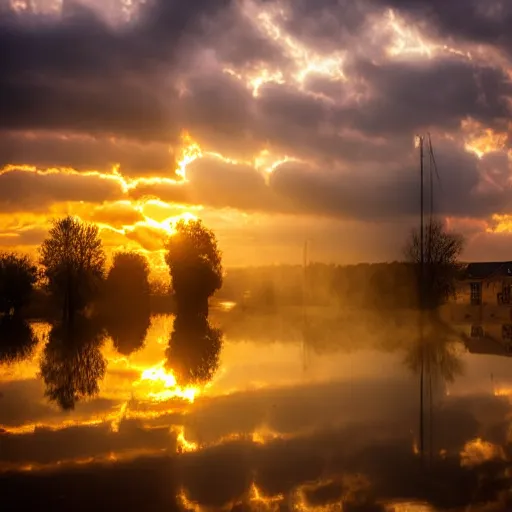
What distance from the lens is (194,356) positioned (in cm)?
3375

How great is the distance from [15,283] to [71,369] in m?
63.5

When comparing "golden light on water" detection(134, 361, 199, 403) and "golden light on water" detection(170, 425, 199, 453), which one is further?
"golden light on water" detection(134, 361, 199, 403)

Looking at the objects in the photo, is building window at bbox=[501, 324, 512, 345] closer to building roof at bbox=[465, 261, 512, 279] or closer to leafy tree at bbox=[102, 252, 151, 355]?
building roof at bbox=[465, 261, 512, 279]

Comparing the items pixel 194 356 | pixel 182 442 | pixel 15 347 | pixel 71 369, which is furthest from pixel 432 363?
pixel 15 347

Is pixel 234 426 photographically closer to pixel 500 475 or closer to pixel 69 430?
pixel 69 430

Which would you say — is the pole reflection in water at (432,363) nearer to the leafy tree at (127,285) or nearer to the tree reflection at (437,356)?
the tree reflection at (437,356)

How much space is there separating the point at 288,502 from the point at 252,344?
30476mm

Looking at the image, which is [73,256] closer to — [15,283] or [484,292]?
[15,283]

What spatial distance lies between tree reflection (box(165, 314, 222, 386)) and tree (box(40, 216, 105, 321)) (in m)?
47.9

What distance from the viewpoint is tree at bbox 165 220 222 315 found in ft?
292

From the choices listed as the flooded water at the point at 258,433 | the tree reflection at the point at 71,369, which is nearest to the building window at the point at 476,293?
the tree reflection at the point at 71,369

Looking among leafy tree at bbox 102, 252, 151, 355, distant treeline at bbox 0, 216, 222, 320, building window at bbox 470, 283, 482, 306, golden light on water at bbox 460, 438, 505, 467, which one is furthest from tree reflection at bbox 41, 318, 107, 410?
leafy tree at bbox 102, 252, 151, 355

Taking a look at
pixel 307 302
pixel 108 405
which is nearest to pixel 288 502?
pixel 108 405

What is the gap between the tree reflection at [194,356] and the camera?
2625 cm
